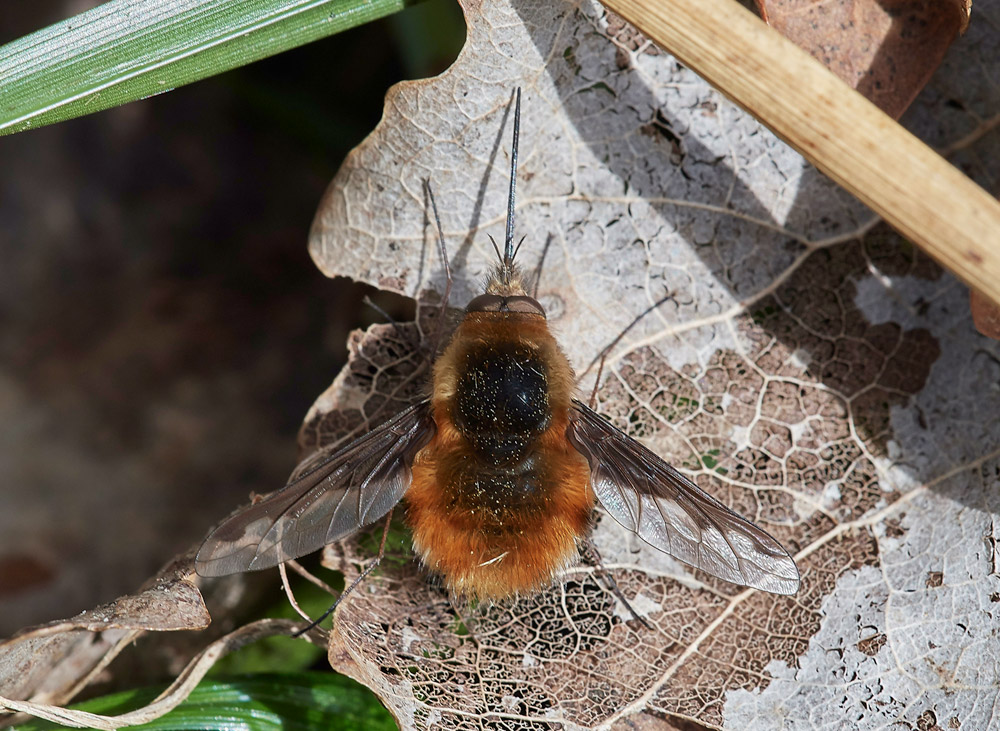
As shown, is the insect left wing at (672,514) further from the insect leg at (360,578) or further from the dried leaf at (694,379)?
the insect leg at (360,578)

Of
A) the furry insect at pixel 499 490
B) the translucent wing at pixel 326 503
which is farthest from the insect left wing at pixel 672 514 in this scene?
the translucent wing at pixel 326 503

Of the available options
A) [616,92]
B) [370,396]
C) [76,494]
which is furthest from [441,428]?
[76,494]

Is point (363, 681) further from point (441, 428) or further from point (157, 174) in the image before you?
point (157, 174)

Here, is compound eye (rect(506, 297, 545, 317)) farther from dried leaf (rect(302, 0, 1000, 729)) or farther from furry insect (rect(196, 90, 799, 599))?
dried leaf (rect(302, 0, 1000, 729))

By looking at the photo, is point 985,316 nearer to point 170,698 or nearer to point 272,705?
point 272,705

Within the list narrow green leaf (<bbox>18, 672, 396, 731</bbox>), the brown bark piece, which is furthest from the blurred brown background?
the brown bark piece

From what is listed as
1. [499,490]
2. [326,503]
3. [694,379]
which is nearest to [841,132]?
[694,379]

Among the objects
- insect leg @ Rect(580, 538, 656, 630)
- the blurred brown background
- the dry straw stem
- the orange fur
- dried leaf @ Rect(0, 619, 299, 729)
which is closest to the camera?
the dry straw stem
